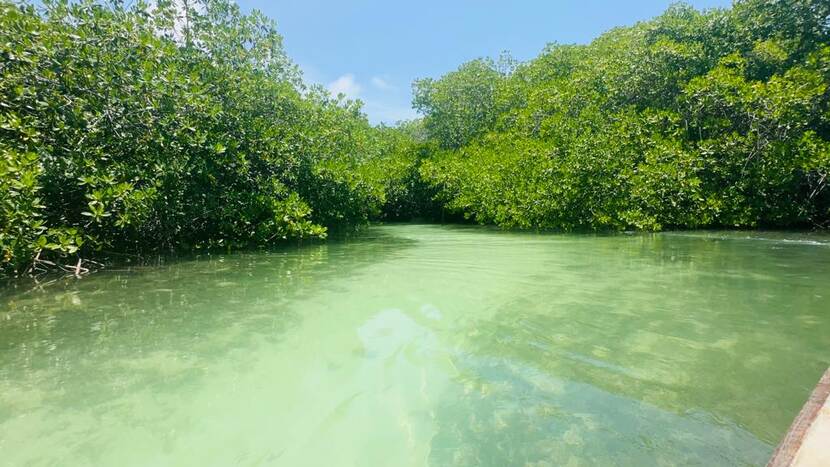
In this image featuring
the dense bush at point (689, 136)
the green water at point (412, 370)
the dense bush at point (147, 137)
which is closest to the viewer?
the green water at point (412, 370)

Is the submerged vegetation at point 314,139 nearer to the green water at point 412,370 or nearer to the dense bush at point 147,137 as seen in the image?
the dense bush at point 147,137

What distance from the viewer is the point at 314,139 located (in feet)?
38.0

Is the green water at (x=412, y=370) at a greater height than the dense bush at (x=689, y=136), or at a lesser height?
lesser

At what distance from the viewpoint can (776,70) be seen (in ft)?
47.9

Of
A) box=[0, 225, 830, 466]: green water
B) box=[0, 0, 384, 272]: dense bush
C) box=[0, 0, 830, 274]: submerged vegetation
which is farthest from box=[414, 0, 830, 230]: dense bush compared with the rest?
box=[0, 225, 830, 466]: green water

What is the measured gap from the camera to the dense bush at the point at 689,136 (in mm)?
12938

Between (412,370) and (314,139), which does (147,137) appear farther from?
(412,370)

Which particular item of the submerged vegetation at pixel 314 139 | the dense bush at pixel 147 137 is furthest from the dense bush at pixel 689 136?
the dense bush at pixel 147 137

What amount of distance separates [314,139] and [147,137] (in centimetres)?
422

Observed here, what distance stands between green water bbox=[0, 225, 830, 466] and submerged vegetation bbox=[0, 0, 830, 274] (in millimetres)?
2168

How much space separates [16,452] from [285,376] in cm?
134

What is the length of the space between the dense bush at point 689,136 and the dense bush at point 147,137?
7.44 m

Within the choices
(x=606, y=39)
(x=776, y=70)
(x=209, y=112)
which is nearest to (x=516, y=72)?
(x=606, y=39)

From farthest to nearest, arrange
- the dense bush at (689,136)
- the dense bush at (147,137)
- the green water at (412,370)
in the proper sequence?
the dense bush at (689,136) < the dense bush at (147,137) < the green water at (412,370)
